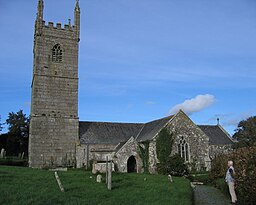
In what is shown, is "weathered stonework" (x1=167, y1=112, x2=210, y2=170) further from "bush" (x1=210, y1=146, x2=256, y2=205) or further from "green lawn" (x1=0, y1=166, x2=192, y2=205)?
"green lawn" (x1=0, y1=166, x2=192, y2=205)

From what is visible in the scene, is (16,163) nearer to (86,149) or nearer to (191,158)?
(86,149)

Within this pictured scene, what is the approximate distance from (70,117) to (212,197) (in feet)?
70.5

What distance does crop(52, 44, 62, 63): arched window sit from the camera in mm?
34562

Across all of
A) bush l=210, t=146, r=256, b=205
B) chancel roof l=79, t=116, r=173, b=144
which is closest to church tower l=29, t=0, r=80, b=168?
chancel roof l=79, t=116, r=173, b=144

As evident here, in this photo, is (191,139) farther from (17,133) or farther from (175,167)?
(17,133)

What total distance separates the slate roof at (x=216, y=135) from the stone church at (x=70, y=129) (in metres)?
6.55

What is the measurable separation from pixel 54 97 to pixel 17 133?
19930mm

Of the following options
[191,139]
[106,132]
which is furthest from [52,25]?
[191,139]

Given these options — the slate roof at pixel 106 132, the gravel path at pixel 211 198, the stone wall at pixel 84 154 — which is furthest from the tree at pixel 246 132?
the gravel path at pixel 211 198

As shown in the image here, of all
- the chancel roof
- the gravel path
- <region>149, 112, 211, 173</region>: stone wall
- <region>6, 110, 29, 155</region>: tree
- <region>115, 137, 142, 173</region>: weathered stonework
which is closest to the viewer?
the gravel path

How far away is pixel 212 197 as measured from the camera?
1588 centimetres

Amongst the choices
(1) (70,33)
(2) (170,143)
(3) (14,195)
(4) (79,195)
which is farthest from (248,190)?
(1) (70,33)

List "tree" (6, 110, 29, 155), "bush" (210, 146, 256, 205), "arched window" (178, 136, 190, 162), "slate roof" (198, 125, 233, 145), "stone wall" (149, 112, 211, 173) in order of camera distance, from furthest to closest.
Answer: "tree" (6, 110, 29, 155) < "slate roof" (198, 125, 233, 145) < "arched window" (178, 136, 190, 162) < "stone wall" (149, 112, 211, 173) < "bush" (210, 146, 256, 205)

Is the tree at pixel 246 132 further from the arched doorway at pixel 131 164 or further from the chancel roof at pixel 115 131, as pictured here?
the arched doorway at pixel 131 164
